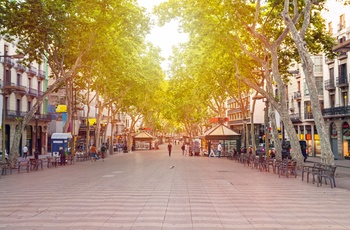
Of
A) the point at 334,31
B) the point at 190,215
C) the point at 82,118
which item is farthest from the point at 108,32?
the point at 82,118

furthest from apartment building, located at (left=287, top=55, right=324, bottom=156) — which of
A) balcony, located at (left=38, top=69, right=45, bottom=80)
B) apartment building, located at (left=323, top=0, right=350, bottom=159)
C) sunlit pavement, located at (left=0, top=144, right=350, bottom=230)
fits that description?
balcony, located at (left=38, top=69, right=45, bottom=80)

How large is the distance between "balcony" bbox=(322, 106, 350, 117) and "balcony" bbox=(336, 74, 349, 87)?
7.25 feet

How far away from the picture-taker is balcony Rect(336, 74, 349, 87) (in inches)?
1389

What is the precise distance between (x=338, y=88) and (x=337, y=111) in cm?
255

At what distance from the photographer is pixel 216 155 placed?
43.3 metres

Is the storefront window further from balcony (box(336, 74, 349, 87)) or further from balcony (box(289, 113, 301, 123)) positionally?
balcony (box(289, 113, 301, 123))

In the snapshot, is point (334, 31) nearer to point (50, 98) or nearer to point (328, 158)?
point (328, 158)

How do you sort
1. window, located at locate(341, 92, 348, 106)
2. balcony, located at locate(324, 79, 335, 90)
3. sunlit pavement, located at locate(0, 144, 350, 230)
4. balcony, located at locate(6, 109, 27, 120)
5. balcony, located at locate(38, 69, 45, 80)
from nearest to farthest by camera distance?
sunlit pavement, located at locate(0, 144, 350, 230) → window, located at locate(341, 92, 348, 106) → balcony, located at locate(324, 79, 335, 90) → balcony, located at locate(6, 109, 27, 120) → balcony, located at locate(38, 69, 45, 80)

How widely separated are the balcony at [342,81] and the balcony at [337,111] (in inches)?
87.0

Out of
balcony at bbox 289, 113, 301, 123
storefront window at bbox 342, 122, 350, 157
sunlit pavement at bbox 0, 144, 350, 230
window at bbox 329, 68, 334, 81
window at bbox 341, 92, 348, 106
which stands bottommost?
sunlit pavement at bbox 0, 144, 350, 230

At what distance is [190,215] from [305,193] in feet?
19.3

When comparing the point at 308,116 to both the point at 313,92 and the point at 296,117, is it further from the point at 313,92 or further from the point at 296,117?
the point at 313,92

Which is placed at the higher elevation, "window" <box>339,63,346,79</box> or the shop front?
"window" <box>339,63,346,79</box>

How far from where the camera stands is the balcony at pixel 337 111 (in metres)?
34.6
